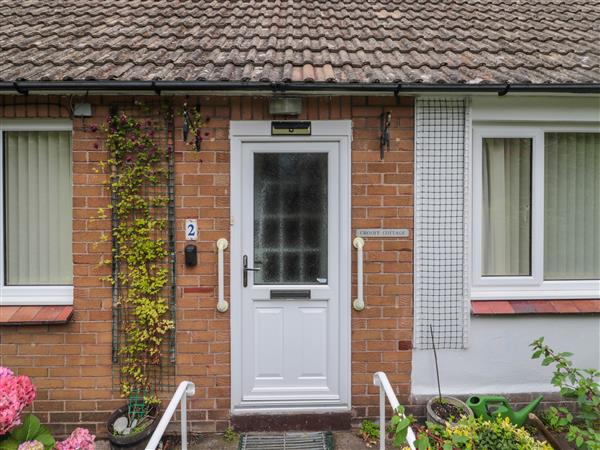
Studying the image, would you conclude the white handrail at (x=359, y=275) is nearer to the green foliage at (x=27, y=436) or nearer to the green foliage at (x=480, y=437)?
the green foliage at (x=480, y=437)

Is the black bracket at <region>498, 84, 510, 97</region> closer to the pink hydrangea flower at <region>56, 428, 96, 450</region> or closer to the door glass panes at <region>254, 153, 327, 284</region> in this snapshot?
the door glass panes at <region>254, 153, 327, 284</region>

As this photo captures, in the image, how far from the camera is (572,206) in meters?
4.12

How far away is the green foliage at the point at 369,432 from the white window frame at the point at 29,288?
9.45 feet

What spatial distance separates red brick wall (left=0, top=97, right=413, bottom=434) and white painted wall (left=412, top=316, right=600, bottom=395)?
A: 30 centimetres

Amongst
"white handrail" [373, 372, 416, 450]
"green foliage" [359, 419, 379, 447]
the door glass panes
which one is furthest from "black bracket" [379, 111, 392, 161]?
"green foliage" [359, 419, 379, 447]

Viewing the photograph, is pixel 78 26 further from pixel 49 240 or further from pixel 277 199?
pixel 277 199

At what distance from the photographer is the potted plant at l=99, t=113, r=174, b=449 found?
365 cm

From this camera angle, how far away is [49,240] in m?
3.90

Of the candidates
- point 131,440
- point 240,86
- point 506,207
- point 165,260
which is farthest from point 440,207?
point 131,440

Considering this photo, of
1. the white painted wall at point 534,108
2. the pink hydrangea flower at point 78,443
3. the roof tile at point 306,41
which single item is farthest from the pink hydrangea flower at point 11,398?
the white painted wall at point 534,108

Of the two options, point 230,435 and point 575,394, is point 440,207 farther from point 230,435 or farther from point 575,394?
point 230,435

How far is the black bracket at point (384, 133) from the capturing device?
3.69m

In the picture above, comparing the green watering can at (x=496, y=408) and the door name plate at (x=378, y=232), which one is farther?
the door name plate at (x=378, y=232)

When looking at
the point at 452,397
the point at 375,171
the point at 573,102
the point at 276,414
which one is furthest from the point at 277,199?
the point at 573,102
